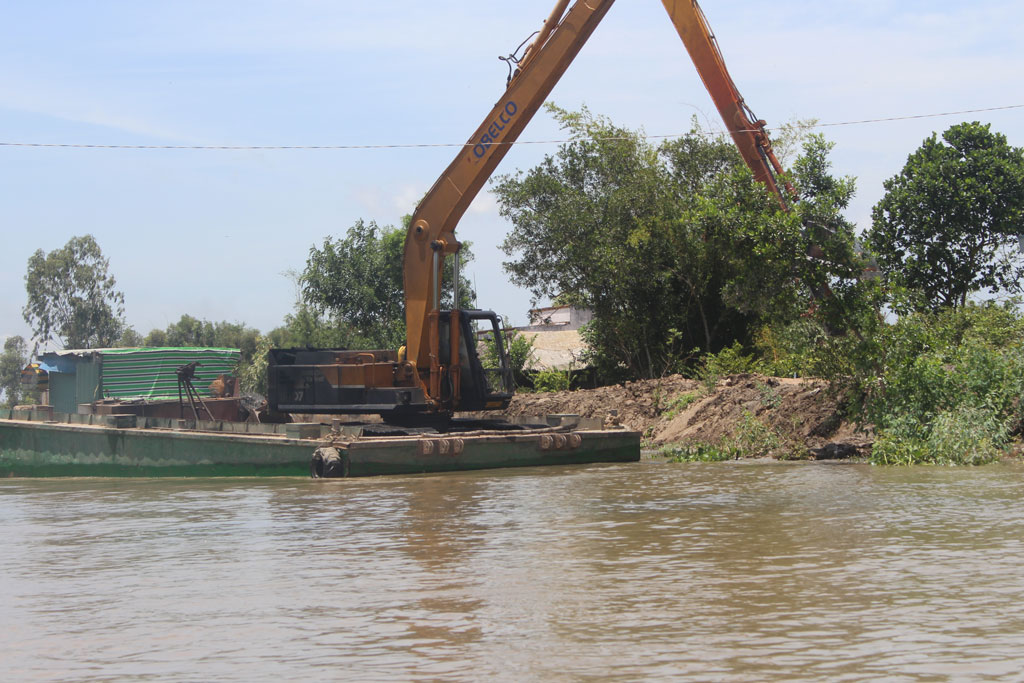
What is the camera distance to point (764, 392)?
70.0ft

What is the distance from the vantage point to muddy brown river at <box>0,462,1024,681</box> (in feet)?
19.5

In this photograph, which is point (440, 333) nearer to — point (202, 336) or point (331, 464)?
point (331, 464)

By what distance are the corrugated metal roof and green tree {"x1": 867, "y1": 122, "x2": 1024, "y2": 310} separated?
17254 millimetres

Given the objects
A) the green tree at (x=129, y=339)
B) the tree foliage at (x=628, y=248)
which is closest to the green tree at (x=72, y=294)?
the green tree at (x=129, y=339)

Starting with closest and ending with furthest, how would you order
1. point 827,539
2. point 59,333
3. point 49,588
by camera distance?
point 49,588, point 827,539, point 59,333

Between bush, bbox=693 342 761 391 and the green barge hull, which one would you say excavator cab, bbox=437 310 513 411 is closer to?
the green barge hull

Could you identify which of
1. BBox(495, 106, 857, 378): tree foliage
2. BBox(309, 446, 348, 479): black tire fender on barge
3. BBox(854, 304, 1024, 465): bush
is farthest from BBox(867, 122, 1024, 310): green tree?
BBox(309, 446, 348, 479): black tire fender on barge

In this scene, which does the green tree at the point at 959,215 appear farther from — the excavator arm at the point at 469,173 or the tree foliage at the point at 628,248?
the excavator arm at the point at 469,173

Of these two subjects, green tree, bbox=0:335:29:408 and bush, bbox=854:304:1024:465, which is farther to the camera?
green tree, bbox=0:335:29:408

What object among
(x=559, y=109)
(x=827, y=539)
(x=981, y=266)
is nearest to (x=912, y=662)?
(x=827, y=539)

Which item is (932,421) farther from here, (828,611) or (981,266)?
(981,266)

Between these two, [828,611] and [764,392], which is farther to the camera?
[764,392]

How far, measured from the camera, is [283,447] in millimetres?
16609

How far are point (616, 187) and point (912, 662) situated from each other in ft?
90.8
